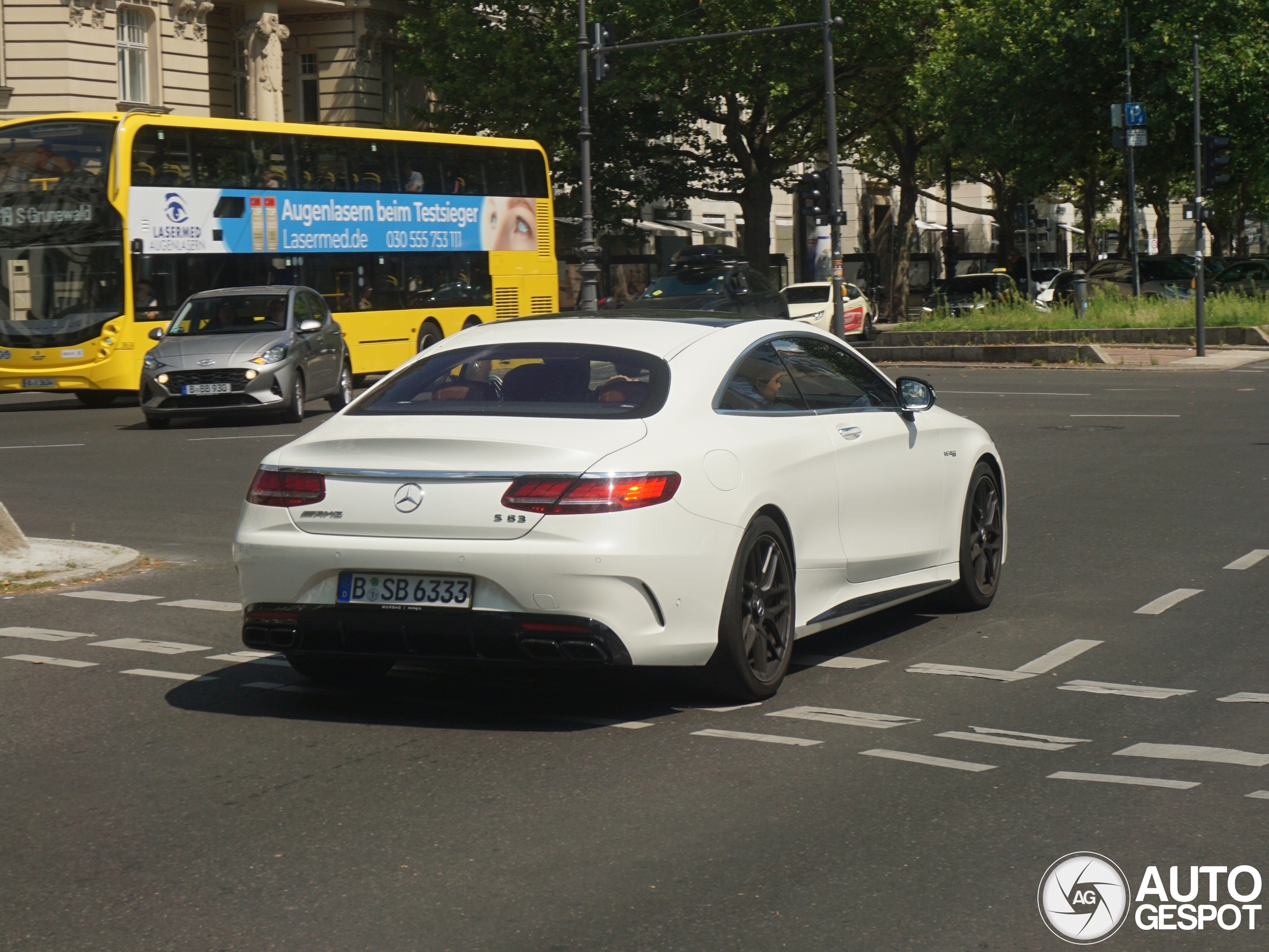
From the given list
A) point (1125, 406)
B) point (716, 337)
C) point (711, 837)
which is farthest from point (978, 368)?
point (711, 837)

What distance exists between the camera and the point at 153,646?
310 inches

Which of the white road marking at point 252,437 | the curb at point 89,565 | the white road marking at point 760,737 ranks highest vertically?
the white road marking at point 252,437

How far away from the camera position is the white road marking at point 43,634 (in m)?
8.10

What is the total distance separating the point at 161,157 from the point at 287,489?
20.4m

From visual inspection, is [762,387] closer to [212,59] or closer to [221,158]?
[221,158]

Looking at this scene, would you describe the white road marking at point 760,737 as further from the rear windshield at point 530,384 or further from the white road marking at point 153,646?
the white road marking at point 153,646

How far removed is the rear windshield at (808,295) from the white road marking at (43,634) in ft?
105

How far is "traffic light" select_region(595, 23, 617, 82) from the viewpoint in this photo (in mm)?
32656

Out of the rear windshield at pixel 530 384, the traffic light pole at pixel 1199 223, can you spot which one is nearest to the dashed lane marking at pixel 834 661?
the rear windshield at pixel 530 384

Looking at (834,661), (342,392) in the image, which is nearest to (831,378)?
(834,661)

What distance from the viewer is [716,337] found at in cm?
689

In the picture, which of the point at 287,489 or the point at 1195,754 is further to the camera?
the point at 287,489
